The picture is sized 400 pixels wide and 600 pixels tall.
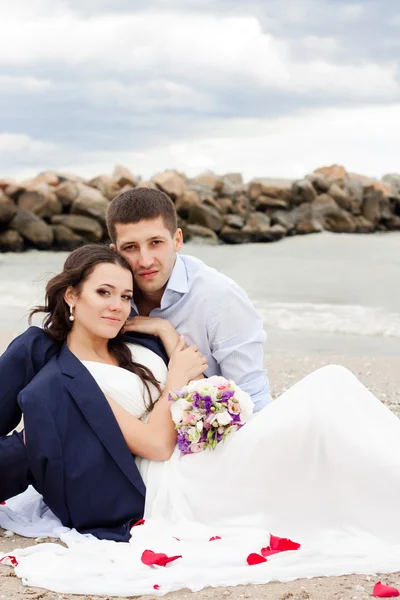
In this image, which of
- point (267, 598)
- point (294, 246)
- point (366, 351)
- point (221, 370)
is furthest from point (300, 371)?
point (294, 246)

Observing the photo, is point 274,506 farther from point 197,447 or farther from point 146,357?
point 146,357

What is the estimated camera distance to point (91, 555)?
12.2 feet

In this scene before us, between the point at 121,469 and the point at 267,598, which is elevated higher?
the point at 121,469

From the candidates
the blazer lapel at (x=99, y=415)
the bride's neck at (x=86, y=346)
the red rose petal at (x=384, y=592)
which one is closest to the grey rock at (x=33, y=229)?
the bride's neck at (x=86, y=346)

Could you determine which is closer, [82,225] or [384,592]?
[384,592]

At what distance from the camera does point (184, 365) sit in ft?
14.1

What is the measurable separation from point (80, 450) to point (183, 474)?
1.63 feet

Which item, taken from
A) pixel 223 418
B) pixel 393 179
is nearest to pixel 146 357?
pixel 223 418


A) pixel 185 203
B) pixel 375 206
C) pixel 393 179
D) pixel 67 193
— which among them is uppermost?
pixel 393 179

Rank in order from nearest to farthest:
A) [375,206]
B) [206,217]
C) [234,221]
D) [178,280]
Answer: [178,280], [206,217], [234,221], [375,206]

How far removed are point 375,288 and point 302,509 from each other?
58.7 feet

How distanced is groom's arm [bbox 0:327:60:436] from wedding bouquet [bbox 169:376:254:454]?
26.7 inches

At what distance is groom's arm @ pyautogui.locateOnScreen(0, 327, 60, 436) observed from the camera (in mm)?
4055

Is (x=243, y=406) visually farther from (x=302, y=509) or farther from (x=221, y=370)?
(x=221, y=370)
